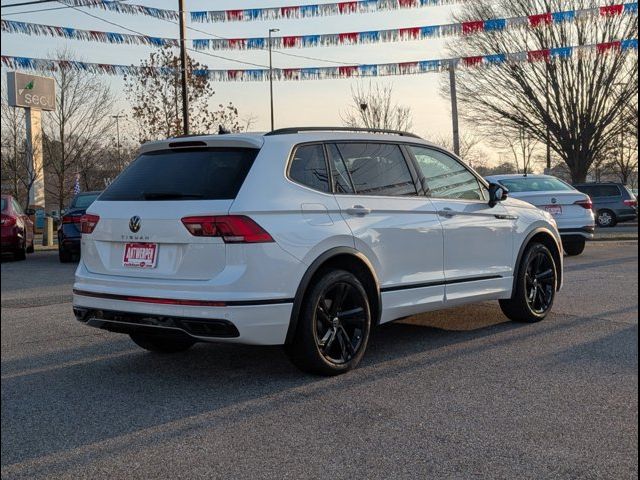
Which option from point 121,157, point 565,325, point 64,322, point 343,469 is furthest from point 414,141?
point 121,157

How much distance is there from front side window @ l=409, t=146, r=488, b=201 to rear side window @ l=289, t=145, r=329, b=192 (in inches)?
43.1

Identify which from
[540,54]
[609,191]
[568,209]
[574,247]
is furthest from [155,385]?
[609,191]

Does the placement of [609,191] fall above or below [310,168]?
below

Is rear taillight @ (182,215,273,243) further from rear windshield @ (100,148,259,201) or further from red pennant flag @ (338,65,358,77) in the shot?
red pennant flag @ (338,65,358,77)

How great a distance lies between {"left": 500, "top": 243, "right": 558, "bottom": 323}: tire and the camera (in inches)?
262

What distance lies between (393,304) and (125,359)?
6.95 feet

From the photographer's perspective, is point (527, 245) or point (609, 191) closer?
point (527, 245)

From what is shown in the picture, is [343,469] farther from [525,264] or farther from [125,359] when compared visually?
[525,264]

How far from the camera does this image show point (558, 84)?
30016 mm

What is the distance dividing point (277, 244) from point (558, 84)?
2826 centimetres

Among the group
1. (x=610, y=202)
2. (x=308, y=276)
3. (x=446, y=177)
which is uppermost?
(x=446, y=177)

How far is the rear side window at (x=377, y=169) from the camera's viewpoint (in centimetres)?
536

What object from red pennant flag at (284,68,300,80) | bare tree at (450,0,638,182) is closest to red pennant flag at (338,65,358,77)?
red pennant flag at (284,68,300,80)

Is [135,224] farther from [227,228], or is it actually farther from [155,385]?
[155,385]
